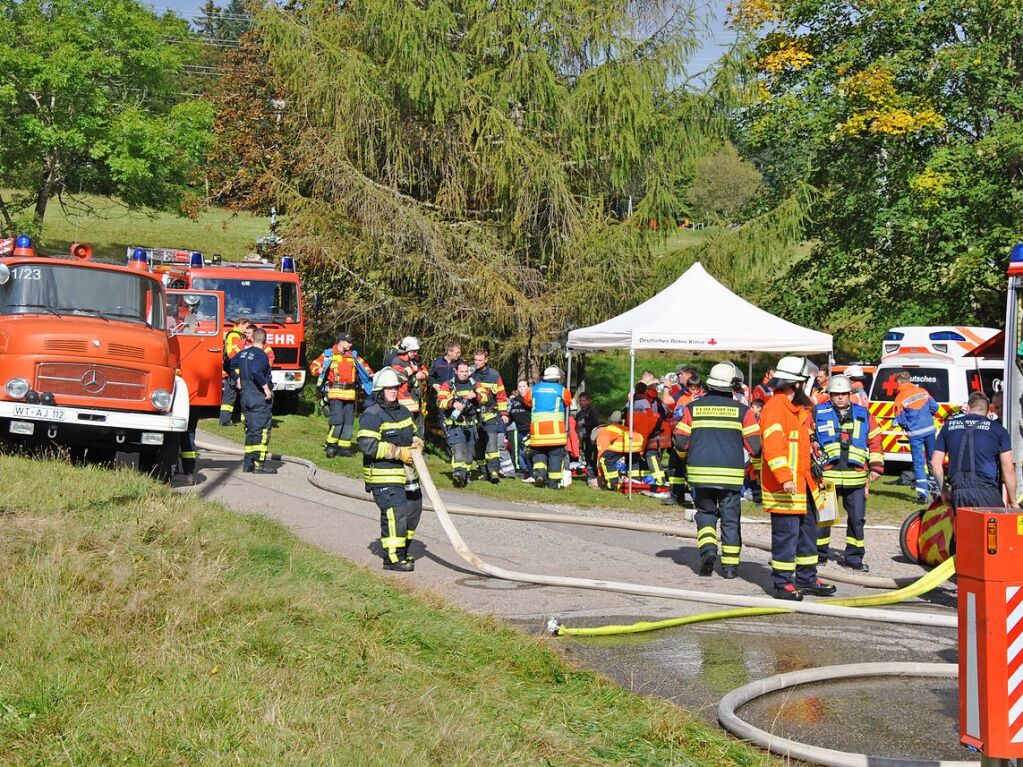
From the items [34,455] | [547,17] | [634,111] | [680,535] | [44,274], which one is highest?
[547,17]

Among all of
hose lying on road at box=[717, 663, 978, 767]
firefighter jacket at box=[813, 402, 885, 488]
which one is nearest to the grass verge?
firefighter jacket at box=[813, 402, 885, 488]

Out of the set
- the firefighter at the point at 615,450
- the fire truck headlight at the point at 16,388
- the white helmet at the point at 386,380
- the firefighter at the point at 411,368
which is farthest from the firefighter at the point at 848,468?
the fire truck headlight at the point at 16,388

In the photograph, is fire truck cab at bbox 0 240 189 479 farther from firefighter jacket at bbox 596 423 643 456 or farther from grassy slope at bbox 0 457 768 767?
firefighter jacket at bbox 596 423 643 456

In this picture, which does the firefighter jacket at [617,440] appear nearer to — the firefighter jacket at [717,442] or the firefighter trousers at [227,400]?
the firefighter trousers at [227,400]

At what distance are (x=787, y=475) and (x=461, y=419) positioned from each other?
752 centimetres

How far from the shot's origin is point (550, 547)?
11.8 meters

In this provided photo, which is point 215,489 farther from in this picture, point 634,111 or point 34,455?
point 634,111

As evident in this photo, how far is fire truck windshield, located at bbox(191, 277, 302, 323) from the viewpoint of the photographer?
75.2 ft

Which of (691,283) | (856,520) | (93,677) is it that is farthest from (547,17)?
(93,677)

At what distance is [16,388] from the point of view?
39.2 feet

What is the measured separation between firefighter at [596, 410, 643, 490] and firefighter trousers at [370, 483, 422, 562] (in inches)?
262

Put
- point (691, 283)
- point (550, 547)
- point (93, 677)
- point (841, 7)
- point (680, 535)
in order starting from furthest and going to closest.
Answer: point (841, 7) → point (691, 283) → point (680, 535) → point (550, 547) → point (93, 677)

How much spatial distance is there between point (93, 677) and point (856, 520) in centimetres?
787

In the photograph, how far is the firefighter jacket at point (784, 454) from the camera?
9.59 meters
